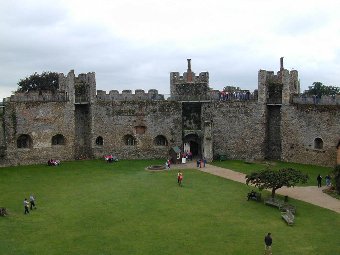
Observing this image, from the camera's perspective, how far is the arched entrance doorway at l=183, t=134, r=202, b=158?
41.7 metres

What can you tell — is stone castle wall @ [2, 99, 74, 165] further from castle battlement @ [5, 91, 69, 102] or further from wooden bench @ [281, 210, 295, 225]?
wooden bench @ [281, 210, 295, 225]

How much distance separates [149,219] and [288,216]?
7.34 metres

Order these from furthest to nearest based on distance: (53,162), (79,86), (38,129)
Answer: (79,86)
(38,129)
(53,162)

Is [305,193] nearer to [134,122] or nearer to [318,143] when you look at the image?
[318,143]

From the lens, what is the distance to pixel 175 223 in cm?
2253

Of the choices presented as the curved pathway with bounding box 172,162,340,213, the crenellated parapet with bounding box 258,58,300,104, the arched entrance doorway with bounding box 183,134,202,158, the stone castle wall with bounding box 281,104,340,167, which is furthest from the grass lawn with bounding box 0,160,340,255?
the crenellated parapet with bounding box 258,58,300,104

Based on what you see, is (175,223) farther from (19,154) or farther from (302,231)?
(19,154)

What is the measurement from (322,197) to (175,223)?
10816 mm

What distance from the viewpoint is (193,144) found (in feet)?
140

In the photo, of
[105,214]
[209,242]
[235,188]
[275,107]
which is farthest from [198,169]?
[209,242]

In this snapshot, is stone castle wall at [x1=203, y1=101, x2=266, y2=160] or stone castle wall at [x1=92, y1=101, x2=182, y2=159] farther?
stone castle wall at [x1=92, y1=101, x2=182, y2=159]

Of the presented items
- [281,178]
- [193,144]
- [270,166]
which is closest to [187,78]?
[193,144]

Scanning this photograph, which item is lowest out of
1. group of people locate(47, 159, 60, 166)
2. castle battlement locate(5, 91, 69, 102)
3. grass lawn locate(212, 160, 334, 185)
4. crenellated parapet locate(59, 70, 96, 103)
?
grass lawn locate(212, 160, 334, 185)

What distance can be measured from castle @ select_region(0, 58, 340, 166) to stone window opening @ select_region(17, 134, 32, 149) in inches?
3.5
